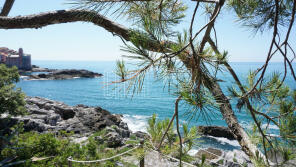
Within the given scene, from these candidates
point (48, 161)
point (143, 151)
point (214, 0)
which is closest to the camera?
point (214, 0)

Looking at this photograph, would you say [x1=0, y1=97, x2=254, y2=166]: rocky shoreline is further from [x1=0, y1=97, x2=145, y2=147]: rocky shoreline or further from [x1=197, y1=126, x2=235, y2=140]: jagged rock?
[x1=197, y1=126, x2=235, y2=140]: jagged rock

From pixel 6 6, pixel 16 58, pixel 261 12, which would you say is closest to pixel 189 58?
pixel 261 12

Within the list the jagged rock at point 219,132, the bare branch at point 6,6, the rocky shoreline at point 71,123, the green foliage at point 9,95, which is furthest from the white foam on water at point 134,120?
the bare branch at point 6,6

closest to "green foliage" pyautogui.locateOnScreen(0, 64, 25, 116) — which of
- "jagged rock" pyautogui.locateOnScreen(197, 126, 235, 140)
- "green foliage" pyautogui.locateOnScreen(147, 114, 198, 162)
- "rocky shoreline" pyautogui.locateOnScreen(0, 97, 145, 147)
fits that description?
"rocky shoreline" pyautogui.locateOnScreen(0, 97, 145, 147)

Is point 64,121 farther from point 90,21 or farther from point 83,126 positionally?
point 90,21

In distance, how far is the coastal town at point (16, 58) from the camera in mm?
43844

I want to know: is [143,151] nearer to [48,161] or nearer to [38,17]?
[38,17]

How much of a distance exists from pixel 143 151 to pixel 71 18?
967mm

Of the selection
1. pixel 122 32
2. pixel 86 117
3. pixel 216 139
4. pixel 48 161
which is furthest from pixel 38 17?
pixel 216 139

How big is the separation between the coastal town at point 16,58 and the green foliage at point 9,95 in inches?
1781

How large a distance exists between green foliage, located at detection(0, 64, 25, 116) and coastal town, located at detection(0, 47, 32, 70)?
→ 45.2m

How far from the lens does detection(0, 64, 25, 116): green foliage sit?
5.09 metres

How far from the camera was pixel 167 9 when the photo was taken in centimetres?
153

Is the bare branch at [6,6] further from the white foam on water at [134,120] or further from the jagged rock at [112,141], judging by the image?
the white foam on water at [134,120]
